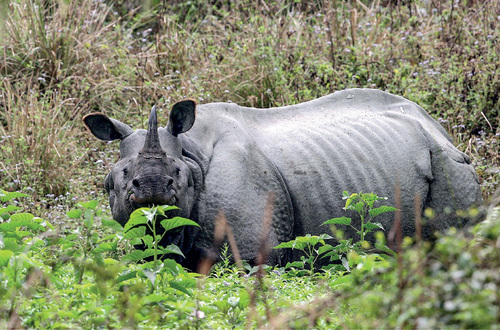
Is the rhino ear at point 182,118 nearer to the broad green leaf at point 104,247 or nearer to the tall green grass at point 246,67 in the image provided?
the broad green leaf at point 104,247

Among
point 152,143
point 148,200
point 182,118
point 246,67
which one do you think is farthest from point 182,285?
point 246,67

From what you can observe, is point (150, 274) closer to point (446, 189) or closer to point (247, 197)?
point (247, 197)

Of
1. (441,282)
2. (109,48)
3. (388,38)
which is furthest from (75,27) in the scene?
(441,282)

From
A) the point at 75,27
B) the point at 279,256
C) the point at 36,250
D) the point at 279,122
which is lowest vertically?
the point at 279,256

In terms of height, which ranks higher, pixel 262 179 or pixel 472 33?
pixel 472 33

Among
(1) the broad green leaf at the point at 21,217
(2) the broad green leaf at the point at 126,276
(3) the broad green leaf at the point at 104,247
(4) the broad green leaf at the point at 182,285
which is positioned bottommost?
(4) the broad green leaf at the point at 182,285

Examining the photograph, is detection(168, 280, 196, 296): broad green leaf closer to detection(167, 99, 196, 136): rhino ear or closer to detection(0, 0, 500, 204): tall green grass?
detection(167, 99, 196, 136): rhino ear

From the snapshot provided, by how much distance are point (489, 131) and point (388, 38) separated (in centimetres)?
195

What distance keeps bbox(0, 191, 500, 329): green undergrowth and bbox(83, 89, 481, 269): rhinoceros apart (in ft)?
1.38

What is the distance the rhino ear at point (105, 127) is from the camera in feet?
17.1

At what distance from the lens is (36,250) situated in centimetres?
444

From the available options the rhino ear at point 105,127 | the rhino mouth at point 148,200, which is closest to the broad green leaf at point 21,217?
the rhino mouth at point 148,200

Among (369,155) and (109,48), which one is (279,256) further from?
(109,48)

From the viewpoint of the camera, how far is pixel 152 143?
4.79 meters
